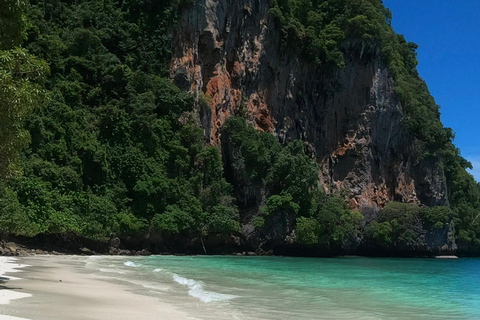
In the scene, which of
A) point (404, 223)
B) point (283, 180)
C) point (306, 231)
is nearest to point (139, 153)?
point (283, 180)

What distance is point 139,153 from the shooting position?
34594mm

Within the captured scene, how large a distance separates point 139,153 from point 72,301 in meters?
25.2

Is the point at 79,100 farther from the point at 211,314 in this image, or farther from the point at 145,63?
the point at 211,314

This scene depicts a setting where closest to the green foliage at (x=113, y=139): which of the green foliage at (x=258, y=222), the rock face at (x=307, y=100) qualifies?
the green foliage at (x=258, y=222)

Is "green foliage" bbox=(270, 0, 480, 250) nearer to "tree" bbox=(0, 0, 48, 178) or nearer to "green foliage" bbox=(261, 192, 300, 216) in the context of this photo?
"green foliage" bbox=(261, 192, 300, 216)

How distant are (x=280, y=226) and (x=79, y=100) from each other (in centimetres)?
1863

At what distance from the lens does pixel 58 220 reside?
27.5 meters

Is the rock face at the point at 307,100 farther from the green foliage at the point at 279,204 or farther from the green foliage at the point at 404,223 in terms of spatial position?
the green foliage at the point at 279,204

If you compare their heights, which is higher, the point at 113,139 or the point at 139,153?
the point at 113,139

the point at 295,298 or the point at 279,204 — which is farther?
the point at 279,204

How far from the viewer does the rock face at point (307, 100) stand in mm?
42000

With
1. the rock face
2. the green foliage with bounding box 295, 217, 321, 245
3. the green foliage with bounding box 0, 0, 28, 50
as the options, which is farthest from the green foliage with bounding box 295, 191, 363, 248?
the green foliage with bounding box 0, 0, 28, 50

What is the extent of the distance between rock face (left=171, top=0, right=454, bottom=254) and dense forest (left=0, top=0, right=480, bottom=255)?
1620mm

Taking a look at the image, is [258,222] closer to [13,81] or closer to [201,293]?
[201,293]
